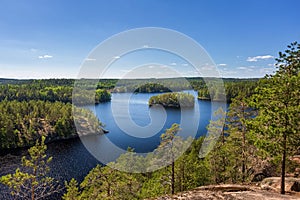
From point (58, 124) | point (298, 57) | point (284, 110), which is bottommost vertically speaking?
point (58, 124)

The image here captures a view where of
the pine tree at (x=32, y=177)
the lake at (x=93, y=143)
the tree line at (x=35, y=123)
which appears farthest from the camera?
the tree line at (x=35, y=123)

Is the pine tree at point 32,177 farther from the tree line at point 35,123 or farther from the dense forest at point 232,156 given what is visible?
the tree line at point 35,123

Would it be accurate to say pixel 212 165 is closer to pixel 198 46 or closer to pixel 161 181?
pixel 161 181

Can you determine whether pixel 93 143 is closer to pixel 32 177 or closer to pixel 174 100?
pixel 32 177

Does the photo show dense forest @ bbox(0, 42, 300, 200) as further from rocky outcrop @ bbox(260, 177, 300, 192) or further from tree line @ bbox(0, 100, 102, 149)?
tree line @ bbox(0, 100, 102, 149)

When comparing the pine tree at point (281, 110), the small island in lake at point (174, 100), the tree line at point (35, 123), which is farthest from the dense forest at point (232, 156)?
the small island in lake at point (174, 100)

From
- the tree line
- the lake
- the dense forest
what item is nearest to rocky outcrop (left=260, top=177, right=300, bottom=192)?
the dense forest

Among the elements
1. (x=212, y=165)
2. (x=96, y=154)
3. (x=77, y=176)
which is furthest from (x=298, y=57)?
(x=96, y=154)

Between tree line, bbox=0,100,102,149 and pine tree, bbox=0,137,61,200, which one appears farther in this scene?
tree line, bbox=0,100,102,149
